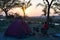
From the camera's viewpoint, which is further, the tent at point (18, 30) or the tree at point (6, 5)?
the tree at point (6, 5)

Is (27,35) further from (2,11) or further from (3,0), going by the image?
(2,11)

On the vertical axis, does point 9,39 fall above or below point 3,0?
below

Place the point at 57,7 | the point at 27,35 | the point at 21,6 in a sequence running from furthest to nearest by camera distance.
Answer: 1. the point at 21,6
2. the point at 57,7
3. the point at 27,35

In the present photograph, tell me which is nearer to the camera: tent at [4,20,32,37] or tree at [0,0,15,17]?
tent at [4,20,32,37]

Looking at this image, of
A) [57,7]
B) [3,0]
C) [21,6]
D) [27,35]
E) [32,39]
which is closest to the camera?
[32,39]

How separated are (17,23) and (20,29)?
1.05m

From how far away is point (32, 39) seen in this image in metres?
Result: 20.8

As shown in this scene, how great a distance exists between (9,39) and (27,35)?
9.01ft

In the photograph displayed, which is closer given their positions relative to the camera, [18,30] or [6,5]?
[18,30]

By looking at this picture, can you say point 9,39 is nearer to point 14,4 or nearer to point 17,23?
point 17,23

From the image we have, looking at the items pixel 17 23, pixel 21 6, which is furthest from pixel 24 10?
pixel 17 23

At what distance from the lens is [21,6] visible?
216ft

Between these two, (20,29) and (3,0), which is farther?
(3,0)

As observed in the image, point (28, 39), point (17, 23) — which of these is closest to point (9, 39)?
point (28, 39)
